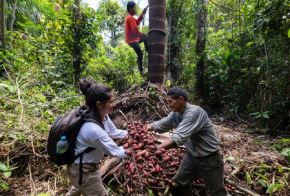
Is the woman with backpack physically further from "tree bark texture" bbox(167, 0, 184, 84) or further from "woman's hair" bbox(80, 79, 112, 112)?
"tree bark texture" bbox(167, 0, 184, 84)

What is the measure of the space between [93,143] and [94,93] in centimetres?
46

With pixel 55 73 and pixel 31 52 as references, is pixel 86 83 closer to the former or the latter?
pixel 55 73

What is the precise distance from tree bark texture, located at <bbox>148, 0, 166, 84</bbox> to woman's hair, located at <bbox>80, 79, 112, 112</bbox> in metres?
3.68

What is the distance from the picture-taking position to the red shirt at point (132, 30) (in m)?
7.43

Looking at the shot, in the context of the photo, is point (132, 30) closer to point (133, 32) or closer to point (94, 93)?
point (133, 32)

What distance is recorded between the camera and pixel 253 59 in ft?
22.3

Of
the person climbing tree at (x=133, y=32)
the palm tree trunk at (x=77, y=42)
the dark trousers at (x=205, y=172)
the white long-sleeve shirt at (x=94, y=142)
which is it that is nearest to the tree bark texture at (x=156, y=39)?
the person climbing tree at (x=133, y=32)

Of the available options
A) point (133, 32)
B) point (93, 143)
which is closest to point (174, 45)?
point (133, 32)

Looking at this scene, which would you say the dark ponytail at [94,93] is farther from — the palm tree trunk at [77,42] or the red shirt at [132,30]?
the palm tree trunk at [77,42]

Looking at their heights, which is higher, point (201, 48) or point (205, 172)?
point (201, 48)

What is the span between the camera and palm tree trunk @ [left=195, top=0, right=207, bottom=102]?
7495 mm

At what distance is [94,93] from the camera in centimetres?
251

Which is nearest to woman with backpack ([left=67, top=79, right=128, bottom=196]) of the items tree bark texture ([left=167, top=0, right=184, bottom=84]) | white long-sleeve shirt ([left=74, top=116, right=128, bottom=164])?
white long-sleeve shirt ([left=74, top=116, right=128, bottom=164])

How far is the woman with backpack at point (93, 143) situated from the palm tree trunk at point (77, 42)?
17.6ft
